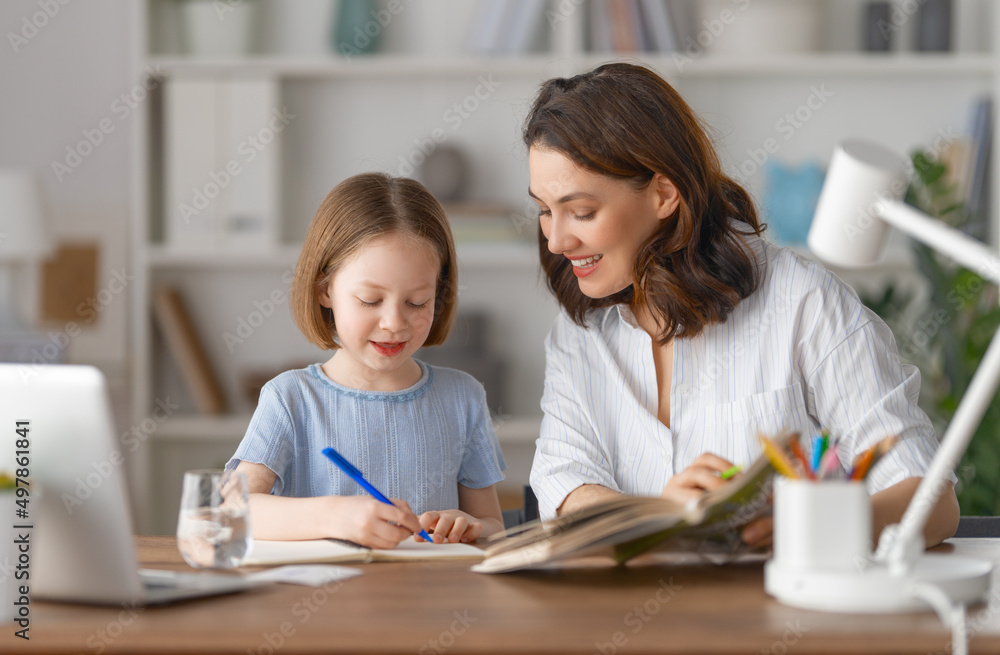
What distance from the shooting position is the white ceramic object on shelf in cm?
305

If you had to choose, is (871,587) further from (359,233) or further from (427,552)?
(359,233)

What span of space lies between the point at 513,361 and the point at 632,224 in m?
1.89

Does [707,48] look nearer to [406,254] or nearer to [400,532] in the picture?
[406,254]

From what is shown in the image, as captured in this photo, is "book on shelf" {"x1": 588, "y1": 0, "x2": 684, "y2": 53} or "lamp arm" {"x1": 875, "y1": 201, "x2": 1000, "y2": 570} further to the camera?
"book on shelf" {"x1": 588, "y1": 0, "x2": 684, "y2": 53}

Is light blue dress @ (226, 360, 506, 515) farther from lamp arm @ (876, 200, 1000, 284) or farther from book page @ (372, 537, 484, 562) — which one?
lamp arm @ (876, 200, 1000, 284)

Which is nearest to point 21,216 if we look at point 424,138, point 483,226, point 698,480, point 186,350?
point 186,350

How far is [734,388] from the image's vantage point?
4.64ft

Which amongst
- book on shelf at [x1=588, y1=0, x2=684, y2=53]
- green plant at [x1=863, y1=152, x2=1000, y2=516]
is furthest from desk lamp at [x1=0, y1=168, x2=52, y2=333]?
green plant at [x1=863, y1=152, x2=1000, y2=516]

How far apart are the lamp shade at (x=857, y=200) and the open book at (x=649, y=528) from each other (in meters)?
0.17

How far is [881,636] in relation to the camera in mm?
728

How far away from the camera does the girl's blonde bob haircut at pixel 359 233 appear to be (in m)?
1.43

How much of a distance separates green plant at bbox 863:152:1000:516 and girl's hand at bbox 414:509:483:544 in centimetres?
183

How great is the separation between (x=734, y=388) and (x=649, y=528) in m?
0.58

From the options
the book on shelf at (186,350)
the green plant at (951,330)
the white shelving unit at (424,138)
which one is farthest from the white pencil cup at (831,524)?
the book on shelf at (186,350)
